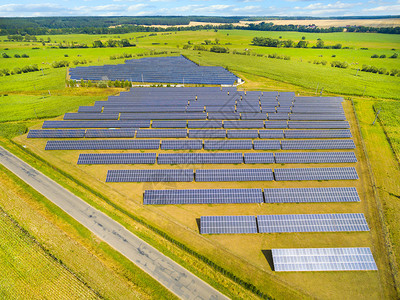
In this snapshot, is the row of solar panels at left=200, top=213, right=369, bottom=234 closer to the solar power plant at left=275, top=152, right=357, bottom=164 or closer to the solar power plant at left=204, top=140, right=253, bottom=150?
the solar power plant at left=275, top=152, right=357, bottom=164

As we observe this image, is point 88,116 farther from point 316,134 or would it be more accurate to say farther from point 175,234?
point 316,134

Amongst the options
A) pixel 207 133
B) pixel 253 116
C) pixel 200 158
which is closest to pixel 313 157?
pixel 253 116

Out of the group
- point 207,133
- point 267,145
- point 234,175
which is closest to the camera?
point 234,175

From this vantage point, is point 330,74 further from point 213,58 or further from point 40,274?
point 40,274

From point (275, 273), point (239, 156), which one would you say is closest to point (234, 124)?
point (239, 156)

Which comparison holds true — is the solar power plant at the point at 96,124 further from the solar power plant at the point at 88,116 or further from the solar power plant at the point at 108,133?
the solar power plant at the point at 88,116

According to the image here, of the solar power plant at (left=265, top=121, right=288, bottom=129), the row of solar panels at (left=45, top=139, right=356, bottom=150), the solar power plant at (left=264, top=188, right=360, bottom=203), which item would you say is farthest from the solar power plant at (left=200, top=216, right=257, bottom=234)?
the solar power plant at (left=265, top=121, right=288, bottom=129)

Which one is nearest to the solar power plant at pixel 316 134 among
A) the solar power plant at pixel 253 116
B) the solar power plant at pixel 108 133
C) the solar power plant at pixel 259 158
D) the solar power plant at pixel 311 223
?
the solar power plant at pixel 253 116
